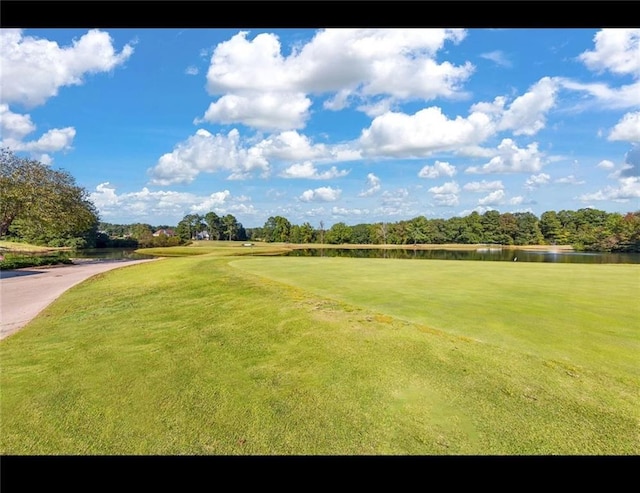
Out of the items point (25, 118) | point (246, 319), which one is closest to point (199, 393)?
point (246, 319)

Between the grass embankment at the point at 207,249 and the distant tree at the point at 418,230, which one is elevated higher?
the distant tree at the point at 418,230

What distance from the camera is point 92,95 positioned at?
2953mm

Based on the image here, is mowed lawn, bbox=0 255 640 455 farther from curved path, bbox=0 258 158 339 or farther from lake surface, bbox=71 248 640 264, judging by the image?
lake surface, bbox=71 248 640 264

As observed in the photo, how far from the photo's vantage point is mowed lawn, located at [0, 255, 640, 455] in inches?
72.8

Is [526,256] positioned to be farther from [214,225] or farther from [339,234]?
[339,234]

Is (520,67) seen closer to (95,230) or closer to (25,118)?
(25,118)

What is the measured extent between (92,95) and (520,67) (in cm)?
349

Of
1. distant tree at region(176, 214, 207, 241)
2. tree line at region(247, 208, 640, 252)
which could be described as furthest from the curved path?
tree line at region(247, 208, 640, 252)

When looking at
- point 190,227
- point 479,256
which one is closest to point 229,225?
point 190,227

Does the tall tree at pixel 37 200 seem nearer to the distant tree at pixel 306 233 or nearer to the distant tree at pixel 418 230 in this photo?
the distant tree at pixel 306 233

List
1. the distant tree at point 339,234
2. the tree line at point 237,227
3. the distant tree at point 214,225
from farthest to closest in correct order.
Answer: the distant tree at point 339,234 < the distant tree at point 214,225 < the tree line at point 237,227

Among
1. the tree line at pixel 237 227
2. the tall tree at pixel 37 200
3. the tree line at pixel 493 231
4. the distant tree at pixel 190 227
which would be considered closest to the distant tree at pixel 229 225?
the tree line at pixel 237 227

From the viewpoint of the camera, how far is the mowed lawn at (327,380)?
6.07 feet
